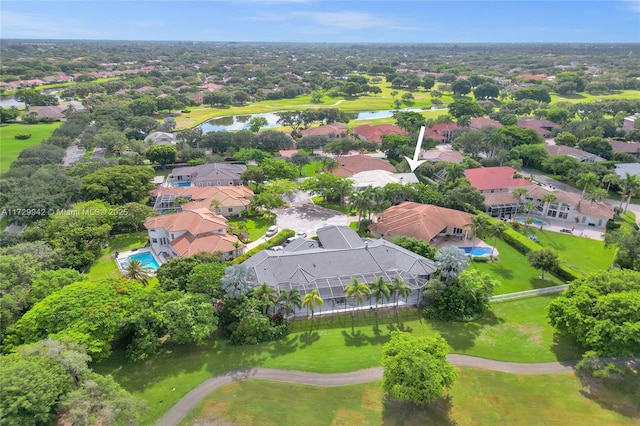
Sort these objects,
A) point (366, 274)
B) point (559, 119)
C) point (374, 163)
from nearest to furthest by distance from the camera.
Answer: point (366, 274) < point (374, 163) < point (559, 119)

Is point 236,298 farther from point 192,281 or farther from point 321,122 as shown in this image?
point 321,122

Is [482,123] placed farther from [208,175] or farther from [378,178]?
[208,175]

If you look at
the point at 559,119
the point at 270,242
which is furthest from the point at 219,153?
the point at 559,119

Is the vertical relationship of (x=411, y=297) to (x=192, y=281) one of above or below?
below

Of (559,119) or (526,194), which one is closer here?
(526,194)

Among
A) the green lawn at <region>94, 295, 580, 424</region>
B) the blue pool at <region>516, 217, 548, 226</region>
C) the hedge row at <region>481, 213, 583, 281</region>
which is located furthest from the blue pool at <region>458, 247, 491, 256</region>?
the green lawn at <region>94, 295, 580, 424</region>
